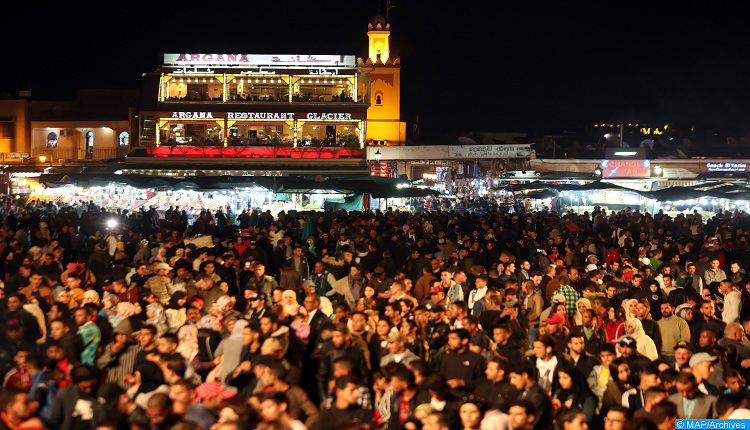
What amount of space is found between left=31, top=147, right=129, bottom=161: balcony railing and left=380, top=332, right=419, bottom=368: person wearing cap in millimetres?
44032

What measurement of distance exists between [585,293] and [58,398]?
6.36 m

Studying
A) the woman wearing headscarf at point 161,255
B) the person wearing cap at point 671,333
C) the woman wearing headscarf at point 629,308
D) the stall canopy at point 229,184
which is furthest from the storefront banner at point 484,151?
the person wearing cap at point 671,333

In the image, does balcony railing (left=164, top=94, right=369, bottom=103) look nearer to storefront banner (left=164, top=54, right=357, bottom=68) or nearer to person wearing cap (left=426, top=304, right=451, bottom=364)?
storefront banner (left=164, top=54, right=357, bottom=68)

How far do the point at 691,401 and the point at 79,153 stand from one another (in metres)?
47.5

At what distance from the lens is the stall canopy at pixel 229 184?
1032 inches

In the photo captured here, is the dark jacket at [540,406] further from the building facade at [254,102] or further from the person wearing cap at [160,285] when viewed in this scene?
the building facade at [254,102]

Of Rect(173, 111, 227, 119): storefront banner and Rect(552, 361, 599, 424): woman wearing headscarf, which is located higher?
Rect(173, 111, 227, 119): storefront banner

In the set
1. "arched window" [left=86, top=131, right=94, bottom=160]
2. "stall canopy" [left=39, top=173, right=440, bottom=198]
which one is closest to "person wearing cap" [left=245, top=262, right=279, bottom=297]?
"stall canopy" [left=39, top=173, right=440, bottom=198]

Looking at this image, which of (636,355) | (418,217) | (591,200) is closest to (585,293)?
(636,355)

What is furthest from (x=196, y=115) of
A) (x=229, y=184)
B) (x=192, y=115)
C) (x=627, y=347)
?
(x=627, y=347)

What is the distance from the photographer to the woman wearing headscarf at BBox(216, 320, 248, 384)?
7.52 m

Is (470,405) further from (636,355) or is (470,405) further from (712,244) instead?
(712,244)

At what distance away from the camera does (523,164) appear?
44875 mm

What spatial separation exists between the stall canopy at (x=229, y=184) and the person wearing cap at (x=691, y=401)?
66.4ft
